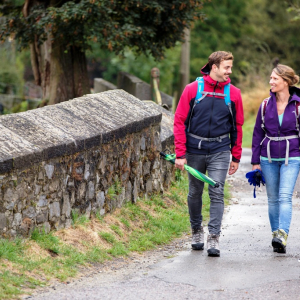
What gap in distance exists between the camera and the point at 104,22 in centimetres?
1237

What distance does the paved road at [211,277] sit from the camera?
4453 millimetres

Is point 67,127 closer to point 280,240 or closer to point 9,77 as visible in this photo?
point 280,240

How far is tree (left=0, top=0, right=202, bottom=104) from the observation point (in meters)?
12.2

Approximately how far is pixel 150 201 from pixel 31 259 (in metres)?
2.70

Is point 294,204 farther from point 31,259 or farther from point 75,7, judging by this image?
point 75,7

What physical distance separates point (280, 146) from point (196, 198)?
93 centimetres

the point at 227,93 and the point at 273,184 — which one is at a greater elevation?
the point at 227,93

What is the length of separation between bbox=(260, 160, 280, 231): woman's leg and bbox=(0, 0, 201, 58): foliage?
266 inches

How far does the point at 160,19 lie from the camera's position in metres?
13.9

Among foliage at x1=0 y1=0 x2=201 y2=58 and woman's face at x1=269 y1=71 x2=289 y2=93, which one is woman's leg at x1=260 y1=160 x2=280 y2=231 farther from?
foliage at x1=0 y1=0 x2=201 y2=58

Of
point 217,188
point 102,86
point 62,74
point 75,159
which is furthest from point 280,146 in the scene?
point 102,86


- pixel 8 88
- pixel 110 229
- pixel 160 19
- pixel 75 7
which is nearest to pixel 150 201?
pixel 110 229

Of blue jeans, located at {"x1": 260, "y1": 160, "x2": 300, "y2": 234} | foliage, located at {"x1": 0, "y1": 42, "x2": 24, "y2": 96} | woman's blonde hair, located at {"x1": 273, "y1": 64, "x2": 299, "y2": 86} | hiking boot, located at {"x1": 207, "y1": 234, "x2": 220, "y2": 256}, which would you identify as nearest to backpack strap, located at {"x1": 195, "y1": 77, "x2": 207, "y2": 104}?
woman's blonde hair, located at {"x1": 273, "y1": 64, "x2": 299, "y2": 86}

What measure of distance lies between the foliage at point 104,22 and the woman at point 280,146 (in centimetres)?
661
